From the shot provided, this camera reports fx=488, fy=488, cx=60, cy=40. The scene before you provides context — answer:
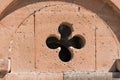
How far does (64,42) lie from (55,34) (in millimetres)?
231

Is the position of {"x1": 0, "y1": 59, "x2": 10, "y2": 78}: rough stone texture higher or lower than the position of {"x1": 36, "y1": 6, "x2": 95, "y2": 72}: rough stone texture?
lower

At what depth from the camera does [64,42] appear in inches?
296

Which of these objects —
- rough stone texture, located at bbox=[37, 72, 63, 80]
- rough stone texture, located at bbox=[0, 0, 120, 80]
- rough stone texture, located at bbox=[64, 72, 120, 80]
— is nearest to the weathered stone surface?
rough stone texture, located at bbox=[0, 0, 120, 80]

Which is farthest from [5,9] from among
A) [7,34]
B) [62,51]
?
[62,51]

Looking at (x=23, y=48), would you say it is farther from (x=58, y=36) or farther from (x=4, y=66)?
(x=58, y=36)

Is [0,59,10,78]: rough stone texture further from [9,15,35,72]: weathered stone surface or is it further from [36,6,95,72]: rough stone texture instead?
[36,6,95,72]: rough stone texture

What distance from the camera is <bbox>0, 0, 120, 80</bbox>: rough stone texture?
7.23 meters

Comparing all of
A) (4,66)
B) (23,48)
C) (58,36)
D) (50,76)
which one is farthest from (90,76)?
(4,66)

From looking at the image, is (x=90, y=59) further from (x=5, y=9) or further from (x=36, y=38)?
(x=5, y=9)

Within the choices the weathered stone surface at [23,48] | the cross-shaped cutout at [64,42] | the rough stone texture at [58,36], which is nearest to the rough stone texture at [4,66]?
the weathered stone surface at [23,48]

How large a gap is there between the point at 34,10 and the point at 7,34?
55 centimetres

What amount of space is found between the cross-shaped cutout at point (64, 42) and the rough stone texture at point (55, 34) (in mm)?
121

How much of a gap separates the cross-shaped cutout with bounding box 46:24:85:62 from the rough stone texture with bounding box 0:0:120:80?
4.8 inches

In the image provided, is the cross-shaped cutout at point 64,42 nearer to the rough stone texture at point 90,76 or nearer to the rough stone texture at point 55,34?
the rough stone texture at point 55,34
